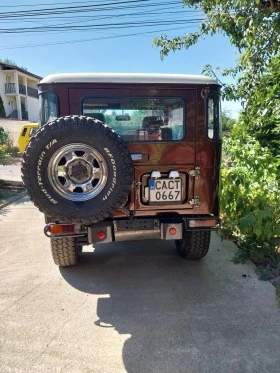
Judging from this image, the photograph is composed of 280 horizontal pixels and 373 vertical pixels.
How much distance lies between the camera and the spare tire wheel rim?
2764 mm

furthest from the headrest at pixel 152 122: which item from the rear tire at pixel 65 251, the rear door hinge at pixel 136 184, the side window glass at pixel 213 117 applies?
the rear tire at pixel 65 251

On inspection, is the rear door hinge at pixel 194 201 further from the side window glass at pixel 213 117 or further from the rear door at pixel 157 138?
the side window glass at pixel 213 117

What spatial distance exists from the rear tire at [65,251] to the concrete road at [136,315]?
0.13m

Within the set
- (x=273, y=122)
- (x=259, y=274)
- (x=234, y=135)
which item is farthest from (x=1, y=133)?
(x=259, y=274)

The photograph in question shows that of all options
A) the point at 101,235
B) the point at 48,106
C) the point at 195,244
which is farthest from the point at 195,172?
the point at 48,106

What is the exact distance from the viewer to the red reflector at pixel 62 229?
124 inches

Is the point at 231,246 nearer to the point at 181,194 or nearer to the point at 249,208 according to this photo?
the point at 249,208

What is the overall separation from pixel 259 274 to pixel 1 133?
30.2 feet

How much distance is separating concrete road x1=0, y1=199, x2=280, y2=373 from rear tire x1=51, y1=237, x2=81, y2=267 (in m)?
0.13

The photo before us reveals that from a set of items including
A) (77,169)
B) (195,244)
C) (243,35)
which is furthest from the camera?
(243,35)

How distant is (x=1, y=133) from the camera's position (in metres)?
10.0

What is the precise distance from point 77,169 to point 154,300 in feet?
5.04

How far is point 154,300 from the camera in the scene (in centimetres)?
312

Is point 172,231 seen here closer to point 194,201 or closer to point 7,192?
point 194,201
